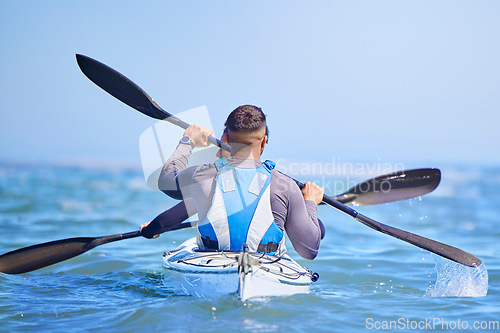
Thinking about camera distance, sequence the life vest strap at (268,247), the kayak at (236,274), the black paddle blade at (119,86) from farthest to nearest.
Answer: the black paddle blade at (119,86)
the life vest strap at (268,247)
the kayak at (236,274)

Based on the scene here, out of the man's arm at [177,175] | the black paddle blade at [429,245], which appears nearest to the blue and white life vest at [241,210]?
the man's arm at [177,175]

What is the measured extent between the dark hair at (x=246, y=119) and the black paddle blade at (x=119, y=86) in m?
1.49

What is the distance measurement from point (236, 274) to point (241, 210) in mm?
491

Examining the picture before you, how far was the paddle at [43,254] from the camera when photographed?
203 inches

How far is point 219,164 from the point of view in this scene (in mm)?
4023

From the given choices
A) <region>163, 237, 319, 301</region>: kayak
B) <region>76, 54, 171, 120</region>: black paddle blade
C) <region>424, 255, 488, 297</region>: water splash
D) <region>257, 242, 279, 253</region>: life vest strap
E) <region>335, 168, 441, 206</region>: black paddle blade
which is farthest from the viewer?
<region>335, 168, 441, 206</region>: black paddle blade

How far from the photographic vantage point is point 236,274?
3727 mm

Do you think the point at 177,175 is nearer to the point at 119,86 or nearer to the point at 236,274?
the point at 236,274

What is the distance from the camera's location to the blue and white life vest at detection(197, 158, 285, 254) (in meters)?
3.90

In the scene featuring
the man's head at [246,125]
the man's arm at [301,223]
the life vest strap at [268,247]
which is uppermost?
the man's head at [246,125]

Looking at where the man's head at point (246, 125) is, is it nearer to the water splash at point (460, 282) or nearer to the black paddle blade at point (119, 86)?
the black paddle blade at point (119, 86)

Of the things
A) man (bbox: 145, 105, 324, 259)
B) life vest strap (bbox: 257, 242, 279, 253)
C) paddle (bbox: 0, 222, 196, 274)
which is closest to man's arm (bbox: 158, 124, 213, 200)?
man (bbox: 145, 105, 324, 259)

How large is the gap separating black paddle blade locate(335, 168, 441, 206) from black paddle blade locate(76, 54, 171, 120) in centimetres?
268

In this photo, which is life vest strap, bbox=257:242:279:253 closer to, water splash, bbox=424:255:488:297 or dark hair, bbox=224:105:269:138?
dark hair, bbox=224:105:269:138
